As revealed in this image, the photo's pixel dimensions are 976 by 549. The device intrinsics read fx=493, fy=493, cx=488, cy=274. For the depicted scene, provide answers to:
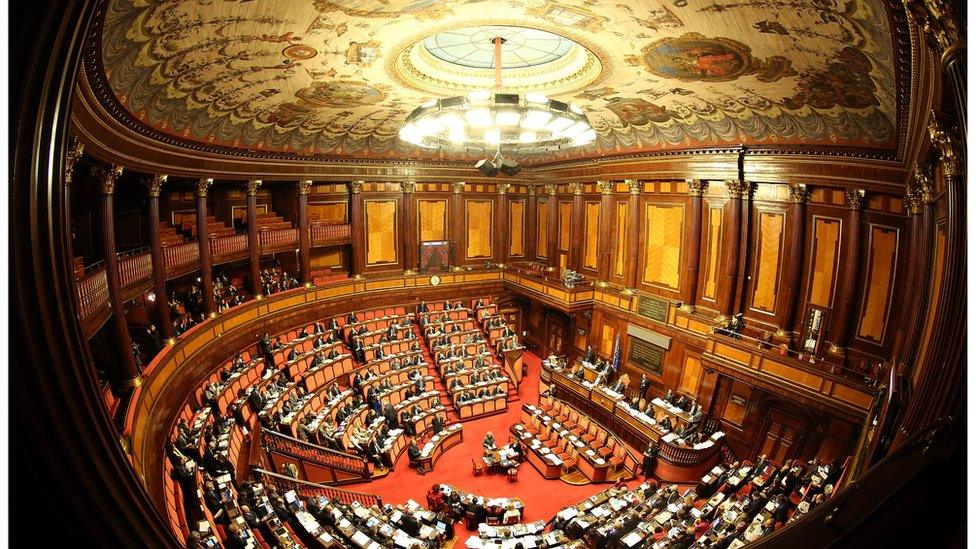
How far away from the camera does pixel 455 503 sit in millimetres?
10453

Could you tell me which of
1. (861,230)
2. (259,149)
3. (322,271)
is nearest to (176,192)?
(259,149)

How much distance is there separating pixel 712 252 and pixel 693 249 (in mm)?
532

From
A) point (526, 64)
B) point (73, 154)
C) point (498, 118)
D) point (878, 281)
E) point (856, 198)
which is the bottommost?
point (878, 281)

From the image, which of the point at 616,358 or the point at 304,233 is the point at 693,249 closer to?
the point at 616,358

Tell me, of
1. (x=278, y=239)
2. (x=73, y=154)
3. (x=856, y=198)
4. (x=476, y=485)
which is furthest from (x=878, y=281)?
(x=278, y=239)

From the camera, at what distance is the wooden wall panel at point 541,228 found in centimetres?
2077

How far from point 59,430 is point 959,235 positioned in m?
7.24

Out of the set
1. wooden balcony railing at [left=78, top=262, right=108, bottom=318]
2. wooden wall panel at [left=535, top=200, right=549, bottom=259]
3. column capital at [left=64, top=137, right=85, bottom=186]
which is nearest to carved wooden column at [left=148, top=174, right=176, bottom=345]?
wooden balcony railing at [left=78, top=262, right=108, bottom=318]

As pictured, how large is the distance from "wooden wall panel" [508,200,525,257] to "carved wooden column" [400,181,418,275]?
13.7 feet

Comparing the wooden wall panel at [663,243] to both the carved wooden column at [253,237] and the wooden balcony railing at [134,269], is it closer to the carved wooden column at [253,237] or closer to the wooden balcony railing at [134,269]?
the carved wooden column at [253,237]

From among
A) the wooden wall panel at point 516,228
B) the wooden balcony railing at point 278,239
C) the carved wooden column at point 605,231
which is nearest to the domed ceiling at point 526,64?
the wooden balcony railing at point 278,239

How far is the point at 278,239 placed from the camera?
16.4 metres

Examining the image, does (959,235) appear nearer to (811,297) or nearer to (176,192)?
(811,297)

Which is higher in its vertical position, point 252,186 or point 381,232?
point 252,186
